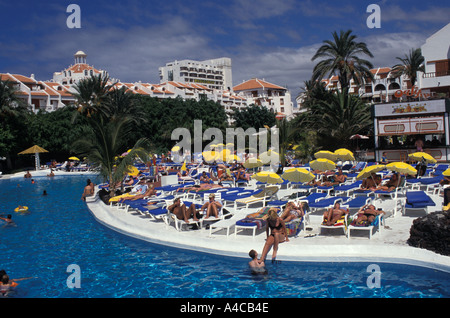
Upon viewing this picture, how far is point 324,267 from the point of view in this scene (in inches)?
308

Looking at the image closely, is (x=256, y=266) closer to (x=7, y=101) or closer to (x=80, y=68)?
(x=7, y=101)

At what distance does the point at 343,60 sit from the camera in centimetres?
2956

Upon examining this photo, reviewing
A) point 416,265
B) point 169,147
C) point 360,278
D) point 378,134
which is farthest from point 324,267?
point 169,147

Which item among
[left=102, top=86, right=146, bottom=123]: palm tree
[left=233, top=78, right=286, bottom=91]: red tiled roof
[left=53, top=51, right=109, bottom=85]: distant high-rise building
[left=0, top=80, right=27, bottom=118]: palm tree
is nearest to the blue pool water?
[left=0, top=80, right=27, bottom=118]: palm tree

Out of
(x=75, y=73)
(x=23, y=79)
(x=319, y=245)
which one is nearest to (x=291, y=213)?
(x=319, y=245)

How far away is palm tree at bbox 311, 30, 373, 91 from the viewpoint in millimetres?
29172

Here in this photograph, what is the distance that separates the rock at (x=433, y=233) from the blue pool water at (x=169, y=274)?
55cm

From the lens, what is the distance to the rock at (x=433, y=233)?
291 inches

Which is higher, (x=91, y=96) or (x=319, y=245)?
(x=91, y=96)

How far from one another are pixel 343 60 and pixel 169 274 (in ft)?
84.1

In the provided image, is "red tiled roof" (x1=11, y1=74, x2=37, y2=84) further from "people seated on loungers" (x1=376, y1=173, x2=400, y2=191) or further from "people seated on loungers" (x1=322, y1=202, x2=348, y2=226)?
"people seated on loungers" (x1=322, y1=202, x2=348, y2=226)

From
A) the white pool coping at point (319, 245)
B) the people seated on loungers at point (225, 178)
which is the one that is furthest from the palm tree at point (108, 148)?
the white pool coping at point (319, 245)
